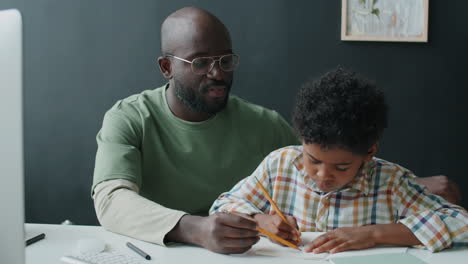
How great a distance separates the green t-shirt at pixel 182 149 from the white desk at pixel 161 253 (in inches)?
16.3

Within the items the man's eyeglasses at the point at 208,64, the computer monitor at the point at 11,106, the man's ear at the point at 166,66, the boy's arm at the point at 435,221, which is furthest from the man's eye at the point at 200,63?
the computer monitor at the point at 11,106

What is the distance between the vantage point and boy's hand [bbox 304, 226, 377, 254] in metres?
1.12

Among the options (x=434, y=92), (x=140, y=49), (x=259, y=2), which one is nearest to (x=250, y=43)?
(x=259, y=2)

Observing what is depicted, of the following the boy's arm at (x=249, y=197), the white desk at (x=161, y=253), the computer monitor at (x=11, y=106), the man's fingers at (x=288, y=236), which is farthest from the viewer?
the boy's arm at (x=249, y=197)

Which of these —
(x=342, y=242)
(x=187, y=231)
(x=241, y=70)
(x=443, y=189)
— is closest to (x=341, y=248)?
(x=342, y=242)

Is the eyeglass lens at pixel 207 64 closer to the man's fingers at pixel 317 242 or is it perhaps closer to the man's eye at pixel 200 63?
the man's eye at pixel 200 63

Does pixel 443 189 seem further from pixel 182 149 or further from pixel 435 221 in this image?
pixel 182 149

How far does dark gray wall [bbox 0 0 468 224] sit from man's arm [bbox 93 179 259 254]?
1210mm

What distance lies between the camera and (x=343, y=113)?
1.18 meters

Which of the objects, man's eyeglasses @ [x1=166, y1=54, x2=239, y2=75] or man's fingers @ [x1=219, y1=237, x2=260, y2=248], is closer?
man's fingers @ [x1=219, y1=237, x2=260, y2=248]

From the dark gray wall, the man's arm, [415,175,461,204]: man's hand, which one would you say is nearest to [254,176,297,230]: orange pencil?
the man's arm

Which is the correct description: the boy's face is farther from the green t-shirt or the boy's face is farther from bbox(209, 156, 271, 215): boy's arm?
the green t-shirt

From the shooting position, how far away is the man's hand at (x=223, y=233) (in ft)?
3.62

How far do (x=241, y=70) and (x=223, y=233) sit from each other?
1.40 meters
